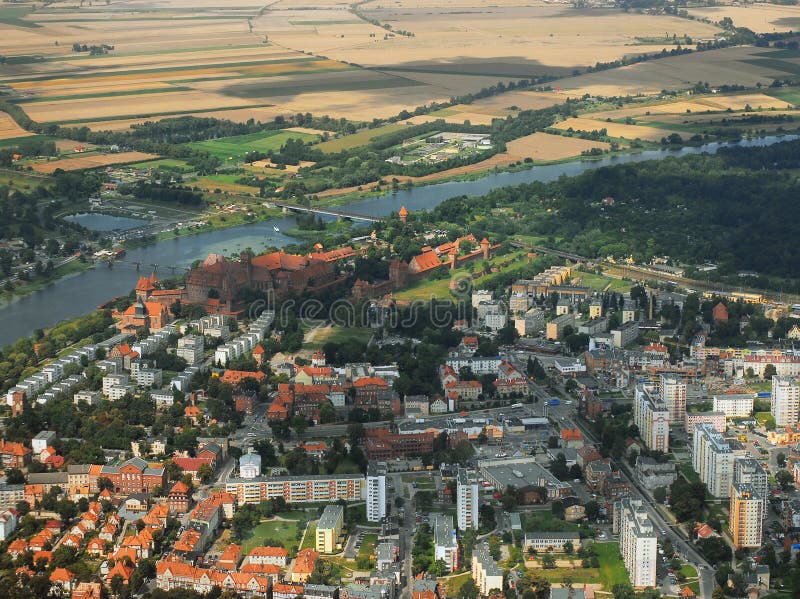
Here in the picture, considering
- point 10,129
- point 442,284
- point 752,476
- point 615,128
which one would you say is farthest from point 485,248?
point 10,129

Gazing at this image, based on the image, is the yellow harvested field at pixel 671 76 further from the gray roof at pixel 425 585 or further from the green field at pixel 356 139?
the gray roof at pixel 425 585

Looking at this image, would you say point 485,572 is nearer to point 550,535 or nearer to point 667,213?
point 550,535

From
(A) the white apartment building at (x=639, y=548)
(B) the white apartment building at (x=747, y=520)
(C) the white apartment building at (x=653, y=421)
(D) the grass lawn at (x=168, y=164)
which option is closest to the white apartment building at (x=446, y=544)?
Result: (A) the white apartment building at (x=639, y=548)

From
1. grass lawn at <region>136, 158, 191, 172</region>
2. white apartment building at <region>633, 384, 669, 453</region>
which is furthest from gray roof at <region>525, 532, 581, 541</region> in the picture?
grass lawn at <region>136, 158, 191, 172</region>

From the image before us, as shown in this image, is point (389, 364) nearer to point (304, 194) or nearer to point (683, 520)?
point (683, 520)

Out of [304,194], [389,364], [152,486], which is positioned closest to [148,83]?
[304,194]

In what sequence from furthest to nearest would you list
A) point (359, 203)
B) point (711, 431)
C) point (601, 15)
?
point (601, 15) → point (359, 203) → point (711, 431)
